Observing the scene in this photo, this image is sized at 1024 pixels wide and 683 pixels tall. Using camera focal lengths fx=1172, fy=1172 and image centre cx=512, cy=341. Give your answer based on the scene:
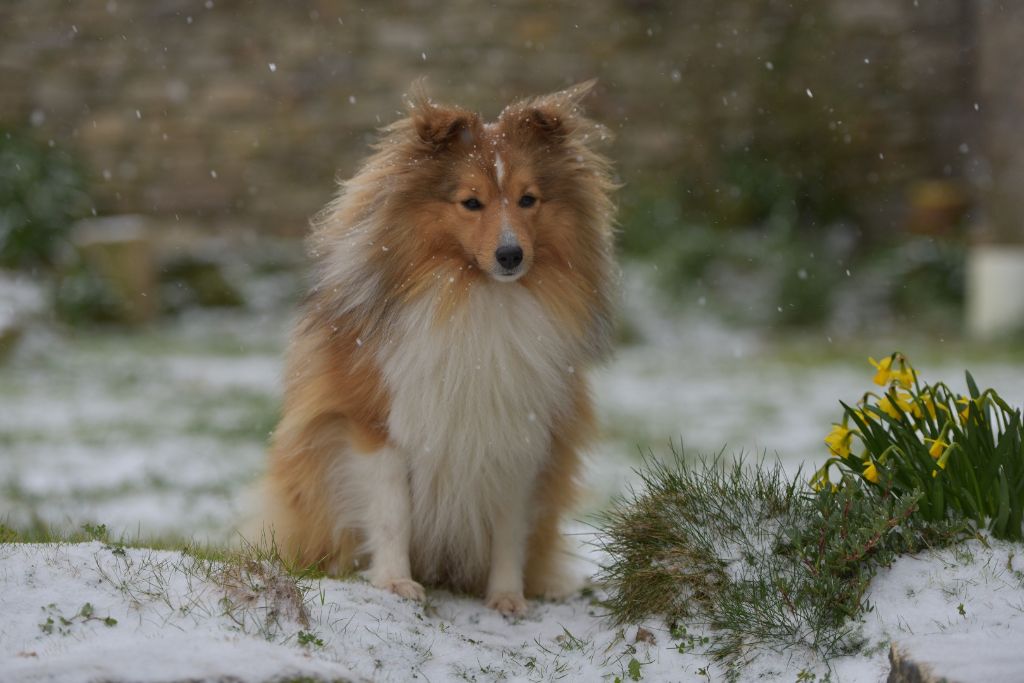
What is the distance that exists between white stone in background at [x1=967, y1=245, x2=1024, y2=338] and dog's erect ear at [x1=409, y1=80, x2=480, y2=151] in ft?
25.6

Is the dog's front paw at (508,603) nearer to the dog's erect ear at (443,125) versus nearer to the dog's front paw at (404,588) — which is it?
the dog's front paw at (404,588)

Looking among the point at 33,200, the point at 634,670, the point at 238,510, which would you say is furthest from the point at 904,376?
the point at 33,200

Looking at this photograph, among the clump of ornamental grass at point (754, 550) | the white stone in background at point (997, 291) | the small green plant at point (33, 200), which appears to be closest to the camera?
the clump of ornamental grass at point (754, 550)

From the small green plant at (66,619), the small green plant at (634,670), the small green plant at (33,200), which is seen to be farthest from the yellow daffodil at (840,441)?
the small green plant at (33,200)

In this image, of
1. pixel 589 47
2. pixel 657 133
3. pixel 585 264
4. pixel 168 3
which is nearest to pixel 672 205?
pixel 657 133

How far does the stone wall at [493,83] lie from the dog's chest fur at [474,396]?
8.70 m

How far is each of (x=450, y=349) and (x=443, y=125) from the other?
24.3 inches

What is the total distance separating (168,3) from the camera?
11.8m

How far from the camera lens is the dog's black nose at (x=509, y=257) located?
3123 millimetres

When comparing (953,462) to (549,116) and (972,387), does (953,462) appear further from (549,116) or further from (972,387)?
(549,116)

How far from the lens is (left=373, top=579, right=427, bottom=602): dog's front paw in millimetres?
3289

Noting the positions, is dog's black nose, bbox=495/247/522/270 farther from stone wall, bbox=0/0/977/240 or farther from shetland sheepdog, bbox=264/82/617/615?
stone wall, bbox=0/0/977/240

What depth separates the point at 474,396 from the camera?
127 inches

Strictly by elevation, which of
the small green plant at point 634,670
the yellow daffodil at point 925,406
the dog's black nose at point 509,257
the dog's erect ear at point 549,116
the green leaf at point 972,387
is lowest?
the small green plant at point 634,670
